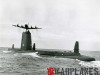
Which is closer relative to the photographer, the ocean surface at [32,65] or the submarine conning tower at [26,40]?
the ocean surface at [32,65]

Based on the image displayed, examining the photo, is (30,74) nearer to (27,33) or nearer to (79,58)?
(79,58)

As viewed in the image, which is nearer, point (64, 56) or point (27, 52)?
point (64, 56)

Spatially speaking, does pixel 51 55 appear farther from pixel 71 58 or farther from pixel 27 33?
pixel 27 33

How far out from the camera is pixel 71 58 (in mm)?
39844

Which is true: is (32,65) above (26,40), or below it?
below

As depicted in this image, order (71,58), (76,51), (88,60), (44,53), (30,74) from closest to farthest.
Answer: (30,74), (88,60), (71,58), (76,51), (44,53)

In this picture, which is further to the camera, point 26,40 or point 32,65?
point 26,40

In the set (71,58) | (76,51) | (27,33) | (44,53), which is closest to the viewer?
(71,58)

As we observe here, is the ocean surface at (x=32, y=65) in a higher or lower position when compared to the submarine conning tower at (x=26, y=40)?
lower

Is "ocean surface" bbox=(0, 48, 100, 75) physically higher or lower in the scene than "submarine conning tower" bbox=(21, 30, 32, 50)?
lower

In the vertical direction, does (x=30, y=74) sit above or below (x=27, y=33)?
below

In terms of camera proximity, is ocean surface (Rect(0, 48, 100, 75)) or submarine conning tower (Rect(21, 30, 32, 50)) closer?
ocean surface (Rect(0, 48, 100, 75))

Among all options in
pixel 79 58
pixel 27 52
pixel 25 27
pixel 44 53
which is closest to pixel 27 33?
pixel 25 27

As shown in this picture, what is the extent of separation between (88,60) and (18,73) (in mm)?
17267
